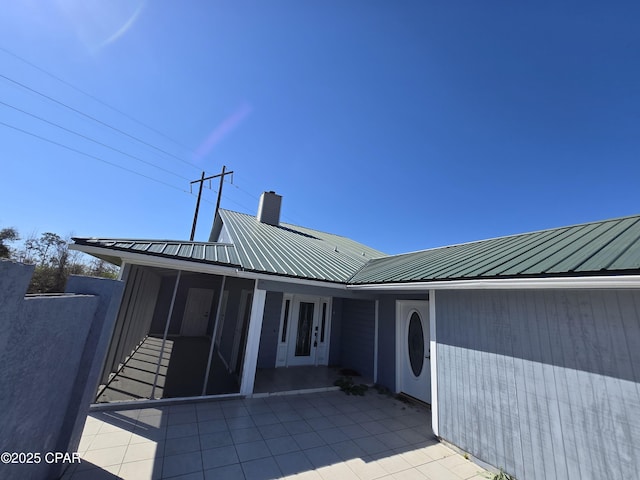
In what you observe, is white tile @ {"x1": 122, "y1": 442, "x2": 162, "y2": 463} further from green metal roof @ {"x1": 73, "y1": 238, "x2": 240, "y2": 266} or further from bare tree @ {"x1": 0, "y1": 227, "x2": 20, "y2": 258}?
bare tree @ {"x1": 0, "y1": 227, "x2": 20, "y2": 258}

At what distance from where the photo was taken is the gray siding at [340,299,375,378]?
314 inches

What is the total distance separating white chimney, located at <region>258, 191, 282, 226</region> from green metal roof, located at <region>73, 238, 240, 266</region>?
5729 mm

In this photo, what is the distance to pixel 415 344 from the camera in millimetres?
6527

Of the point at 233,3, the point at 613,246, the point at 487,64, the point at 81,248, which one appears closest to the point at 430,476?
the point at 613,246

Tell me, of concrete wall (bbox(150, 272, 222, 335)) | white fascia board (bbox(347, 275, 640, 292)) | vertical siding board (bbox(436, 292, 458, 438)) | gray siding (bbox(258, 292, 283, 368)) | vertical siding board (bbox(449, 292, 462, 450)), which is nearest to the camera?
white fascia board (bbox(347, 275, 640, 292))

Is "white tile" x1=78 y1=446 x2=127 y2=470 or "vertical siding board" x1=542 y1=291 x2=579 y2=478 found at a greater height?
"vertical siding board" x1=542 y1=291 x2=579 y2=478

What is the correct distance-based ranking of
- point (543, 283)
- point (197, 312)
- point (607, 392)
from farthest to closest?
point (197, 312)
point (543, 283)
point (607, 392)

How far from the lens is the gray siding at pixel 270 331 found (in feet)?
26.7

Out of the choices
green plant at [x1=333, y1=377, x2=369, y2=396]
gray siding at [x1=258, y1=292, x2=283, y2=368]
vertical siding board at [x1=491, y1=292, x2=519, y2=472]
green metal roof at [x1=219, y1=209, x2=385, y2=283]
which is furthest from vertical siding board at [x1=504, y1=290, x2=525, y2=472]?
gray siding at [x1=258, y1=292, x2=283, y2=368]

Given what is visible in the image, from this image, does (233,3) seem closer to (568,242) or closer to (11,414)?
(11,414)

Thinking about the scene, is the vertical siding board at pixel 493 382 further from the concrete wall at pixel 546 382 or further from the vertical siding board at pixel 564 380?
the vertical siding board at pixel 564 380

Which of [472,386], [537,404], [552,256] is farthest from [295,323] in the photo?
[552,256]

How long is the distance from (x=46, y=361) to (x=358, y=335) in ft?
25.0

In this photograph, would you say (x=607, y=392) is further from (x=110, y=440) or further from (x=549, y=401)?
(x=110, y=440)
